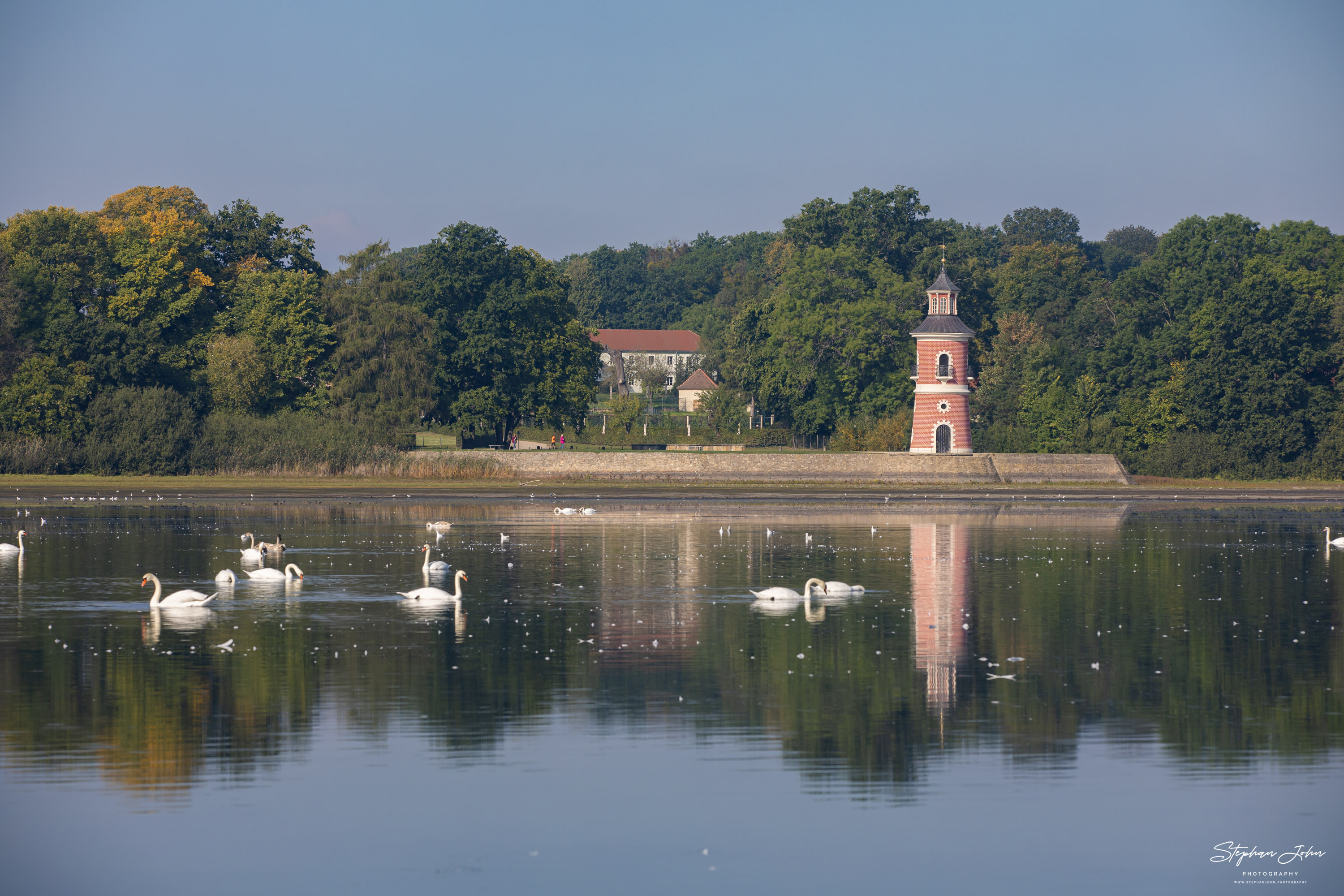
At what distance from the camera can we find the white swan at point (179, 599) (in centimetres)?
3459

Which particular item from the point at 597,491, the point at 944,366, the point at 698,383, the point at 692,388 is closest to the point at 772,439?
the point at 944,366

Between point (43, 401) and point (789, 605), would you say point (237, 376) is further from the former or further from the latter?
point (789, 605)

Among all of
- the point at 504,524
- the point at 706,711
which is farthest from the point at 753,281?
the point at 706,711

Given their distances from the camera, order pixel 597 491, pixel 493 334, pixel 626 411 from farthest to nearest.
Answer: pixel 626 411 < pixel 493 334 < pixel 597 491

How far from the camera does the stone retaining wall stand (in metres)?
92.6

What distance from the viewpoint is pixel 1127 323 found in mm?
108938

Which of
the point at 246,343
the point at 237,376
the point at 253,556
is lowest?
the point at 253,556

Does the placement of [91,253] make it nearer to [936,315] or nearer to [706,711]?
[936,315]

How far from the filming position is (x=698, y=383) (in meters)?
184

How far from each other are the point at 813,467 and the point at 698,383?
300ft

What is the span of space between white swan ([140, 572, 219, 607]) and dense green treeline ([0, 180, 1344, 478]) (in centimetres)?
5800

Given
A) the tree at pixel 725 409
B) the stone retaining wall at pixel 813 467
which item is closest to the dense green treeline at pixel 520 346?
the tree at pixel 725 409

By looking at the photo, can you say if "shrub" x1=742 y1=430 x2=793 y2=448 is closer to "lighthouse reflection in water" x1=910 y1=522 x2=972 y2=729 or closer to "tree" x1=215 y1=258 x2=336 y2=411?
"tree" x1=215 y1=258 x2=336 y2=411

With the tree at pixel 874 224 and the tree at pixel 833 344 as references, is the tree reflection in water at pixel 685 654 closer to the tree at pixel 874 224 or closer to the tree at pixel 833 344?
the tree at pixel 833 344
